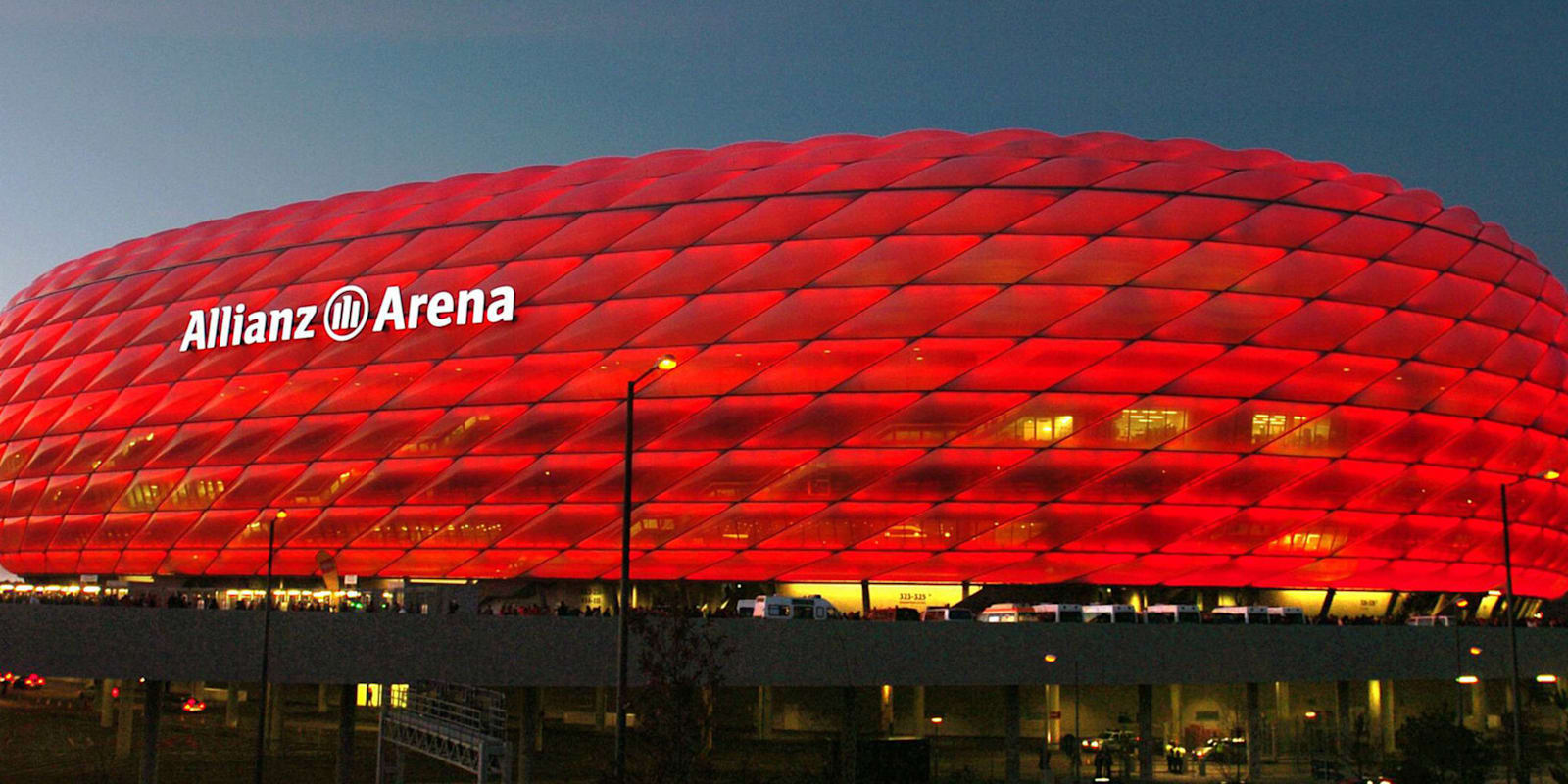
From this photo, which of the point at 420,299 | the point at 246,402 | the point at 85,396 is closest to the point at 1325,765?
the point at 420,299

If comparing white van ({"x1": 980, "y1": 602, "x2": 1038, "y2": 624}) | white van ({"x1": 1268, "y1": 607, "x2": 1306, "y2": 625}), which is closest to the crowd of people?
white van ({"x1": 1268, "y1": 607, "x2": 1306, "y2": 625})

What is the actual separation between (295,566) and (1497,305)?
45289 mm

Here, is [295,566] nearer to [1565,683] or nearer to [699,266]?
[699,266]

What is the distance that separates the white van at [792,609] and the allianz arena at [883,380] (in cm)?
579

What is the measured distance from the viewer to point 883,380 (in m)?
51.9

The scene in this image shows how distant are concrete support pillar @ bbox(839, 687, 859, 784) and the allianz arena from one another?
8366 millimetres

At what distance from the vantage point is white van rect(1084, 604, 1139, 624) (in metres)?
47.8

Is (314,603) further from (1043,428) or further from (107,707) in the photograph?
(1043,428)

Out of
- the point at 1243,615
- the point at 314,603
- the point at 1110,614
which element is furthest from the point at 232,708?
the point at 1243,615

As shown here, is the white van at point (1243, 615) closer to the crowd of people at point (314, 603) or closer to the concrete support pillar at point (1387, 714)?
the crowd of people at point (314, 603)

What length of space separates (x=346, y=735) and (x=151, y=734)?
484 centimetres

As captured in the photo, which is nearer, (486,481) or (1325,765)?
(1325,765)

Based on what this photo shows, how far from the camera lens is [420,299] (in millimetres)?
56625

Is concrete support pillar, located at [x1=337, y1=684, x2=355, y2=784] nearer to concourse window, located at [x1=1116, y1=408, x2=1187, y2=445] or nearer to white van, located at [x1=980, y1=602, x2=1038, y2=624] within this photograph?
white van, located at [x1=980, y1=602, x2=1038, y2=624]
